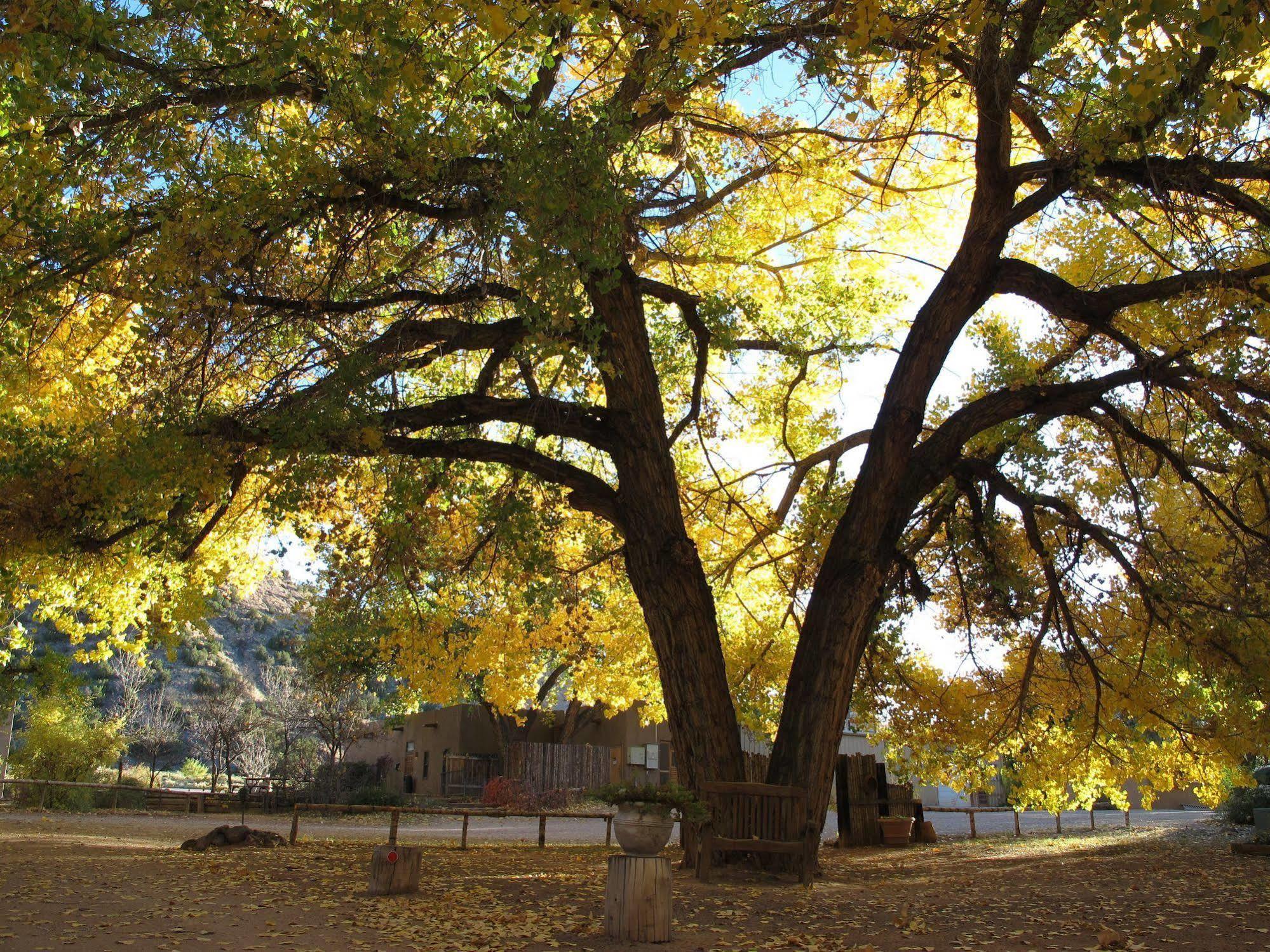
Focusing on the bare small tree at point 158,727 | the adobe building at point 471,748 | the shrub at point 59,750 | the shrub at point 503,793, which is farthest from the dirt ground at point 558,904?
the bare small tree at point 158,727

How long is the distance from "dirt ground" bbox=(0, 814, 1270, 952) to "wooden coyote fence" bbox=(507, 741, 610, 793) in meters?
14.2

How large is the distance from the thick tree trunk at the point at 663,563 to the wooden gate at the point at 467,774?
69.0 ft

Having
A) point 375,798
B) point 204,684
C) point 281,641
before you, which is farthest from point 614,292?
point 281,641

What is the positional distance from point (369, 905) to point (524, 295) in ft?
15.3

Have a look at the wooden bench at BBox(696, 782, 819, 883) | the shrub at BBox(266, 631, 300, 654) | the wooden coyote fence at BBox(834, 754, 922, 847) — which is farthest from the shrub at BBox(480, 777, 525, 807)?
the shrub at BBox(266, 631, 300, 654)

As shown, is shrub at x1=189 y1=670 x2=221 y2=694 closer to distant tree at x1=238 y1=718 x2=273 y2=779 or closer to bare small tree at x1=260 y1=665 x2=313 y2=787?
bare small tree at x1=260 y1=665 x2=313 y2=787

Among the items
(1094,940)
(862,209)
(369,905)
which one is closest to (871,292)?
(862,209)

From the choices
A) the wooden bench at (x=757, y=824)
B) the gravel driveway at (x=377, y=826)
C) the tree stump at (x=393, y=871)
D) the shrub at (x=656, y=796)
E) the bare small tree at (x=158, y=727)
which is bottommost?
the gravel driveway at (x=377, y=826)

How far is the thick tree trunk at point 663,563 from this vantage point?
876cm

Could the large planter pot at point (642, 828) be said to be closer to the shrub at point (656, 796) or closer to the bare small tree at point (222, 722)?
the shrub at point (656, 796)

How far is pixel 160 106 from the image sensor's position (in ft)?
23.7

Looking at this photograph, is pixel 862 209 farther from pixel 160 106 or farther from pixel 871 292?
pixel 160 106

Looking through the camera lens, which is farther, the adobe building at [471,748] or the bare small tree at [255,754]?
the bare small tree at [255,754]

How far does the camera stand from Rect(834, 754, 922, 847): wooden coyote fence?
656 inches
